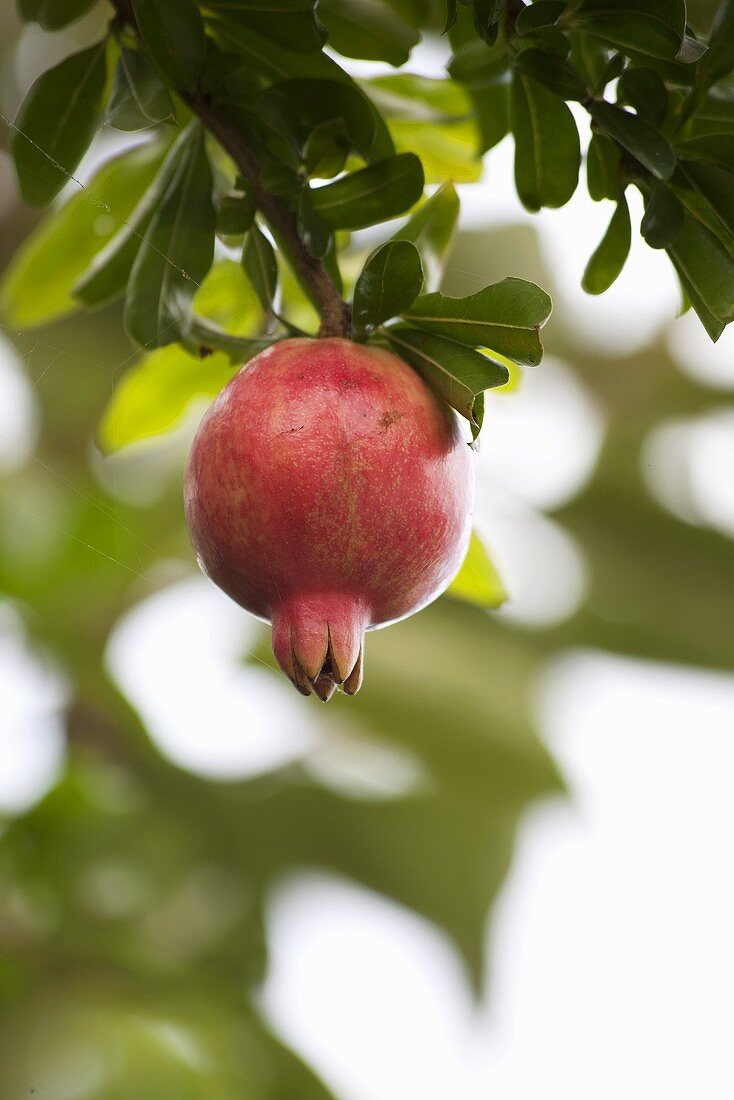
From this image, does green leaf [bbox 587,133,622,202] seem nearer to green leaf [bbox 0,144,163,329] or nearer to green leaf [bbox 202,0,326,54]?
green leaf [bbox 202,0,326,54]

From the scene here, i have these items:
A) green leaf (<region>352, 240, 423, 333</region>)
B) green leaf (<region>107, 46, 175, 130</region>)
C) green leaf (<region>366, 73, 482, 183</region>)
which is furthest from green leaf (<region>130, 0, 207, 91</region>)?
green leaf (<region>366, 73, 482, 183</region>)

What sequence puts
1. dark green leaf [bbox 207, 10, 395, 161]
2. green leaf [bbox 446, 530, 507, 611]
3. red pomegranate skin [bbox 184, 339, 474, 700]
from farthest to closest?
green leaf [bbox 446, 530, 507, 611]
dark green leaf [bbox 207, 10, 395, 161]
red pomegranate skin [bbox 184, 339, 474, 700]

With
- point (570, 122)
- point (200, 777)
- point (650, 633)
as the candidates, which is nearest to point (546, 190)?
point (570, 122)

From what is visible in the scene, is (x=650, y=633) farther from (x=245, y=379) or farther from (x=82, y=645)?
(x=245, y=379)

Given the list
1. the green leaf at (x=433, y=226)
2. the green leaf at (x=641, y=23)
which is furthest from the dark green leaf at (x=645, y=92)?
the green leaf at (x=433, y=226)

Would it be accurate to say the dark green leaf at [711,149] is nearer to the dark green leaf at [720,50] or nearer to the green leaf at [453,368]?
the dark green leaf at [720,50]

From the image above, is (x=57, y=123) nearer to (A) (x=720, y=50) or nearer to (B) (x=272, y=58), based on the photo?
(B) (x=272, y=58)

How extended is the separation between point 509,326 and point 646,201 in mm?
99

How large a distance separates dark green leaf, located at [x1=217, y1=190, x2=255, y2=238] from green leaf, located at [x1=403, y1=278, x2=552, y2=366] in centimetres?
11

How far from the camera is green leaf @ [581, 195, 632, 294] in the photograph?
510mm

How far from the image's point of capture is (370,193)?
51 cm

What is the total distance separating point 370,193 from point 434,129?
222 mm

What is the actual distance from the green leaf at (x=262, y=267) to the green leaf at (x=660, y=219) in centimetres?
16

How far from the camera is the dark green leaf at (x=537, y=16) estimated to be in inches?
17.4
